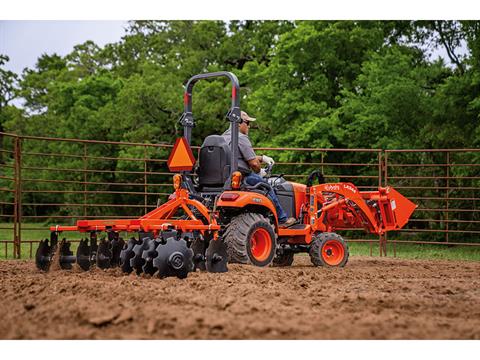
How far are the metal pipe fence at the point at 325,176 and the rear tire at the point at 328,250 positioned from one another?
174 cm

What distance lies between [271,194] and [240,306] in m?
4.20

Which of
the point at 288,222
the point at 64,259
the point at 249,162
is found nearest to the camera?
the point at 64,259

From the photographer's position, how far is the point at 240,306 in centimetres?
544

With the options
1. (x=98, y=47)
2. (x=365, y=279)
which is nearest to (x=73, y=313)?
(x=365, y=279)

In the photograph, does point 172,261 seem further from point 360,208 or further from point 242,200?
point 360,208

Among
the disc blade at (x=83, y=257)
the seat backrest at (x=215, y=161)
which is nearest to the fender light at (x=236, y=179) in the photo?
the seat backrest at (x=215, y=161)

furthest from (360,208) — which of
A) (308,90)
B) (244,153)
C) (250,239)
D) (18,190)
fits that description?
(308,90)

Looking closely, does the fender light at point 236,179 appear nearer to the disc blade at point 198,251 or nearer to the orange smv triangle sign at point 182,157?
the orange smv triangle sign at point 182,157

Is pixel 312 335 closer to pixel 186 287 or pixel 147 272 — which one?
pixel 186 287

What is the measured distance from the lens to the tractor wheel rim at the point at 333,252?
33.3 ft

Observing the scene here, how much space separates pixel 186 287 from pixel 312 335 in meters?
2.49

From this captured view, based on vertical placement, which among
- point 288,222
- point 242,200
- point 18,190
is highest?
point 18,190

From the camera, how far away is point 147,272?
25.1ft

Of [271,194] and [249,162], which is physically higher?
[249,162]
